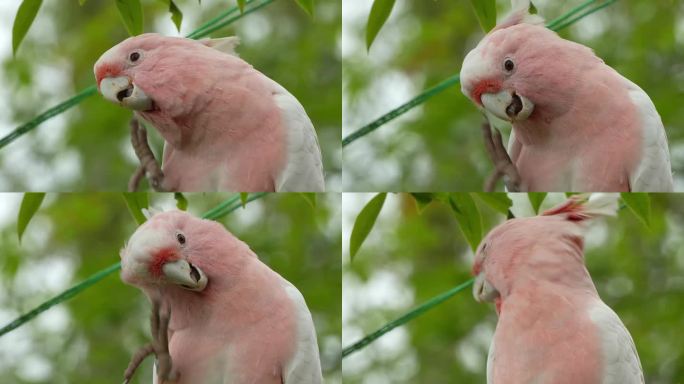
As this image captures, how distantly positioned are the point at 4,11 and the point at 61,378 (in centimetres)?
109

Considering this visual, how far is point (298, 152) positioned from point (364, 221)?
23cm

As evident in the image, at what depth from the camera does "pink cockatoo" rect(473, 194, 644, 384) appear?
54.0 inches

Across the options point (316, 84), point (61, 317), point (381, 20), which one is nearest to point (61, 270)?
point (61, 317)

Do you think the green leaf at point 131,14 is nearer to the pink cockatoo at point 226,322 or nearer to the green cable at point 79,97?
the green cable at point 79,97

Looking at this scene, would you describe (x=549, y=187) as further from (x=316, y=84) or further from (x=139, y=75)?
(x=316, y=84)

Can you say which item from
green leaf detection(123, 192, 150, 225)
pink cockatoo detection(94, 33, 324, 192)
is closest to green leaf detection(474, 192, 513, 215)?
pink cockatoo detection(94, 33, 324, 192)

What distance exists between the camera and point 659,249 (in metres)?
3.24

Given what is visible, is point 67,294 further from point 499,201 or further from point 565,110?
point 565,110

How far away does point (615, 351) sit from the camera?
1370 mm

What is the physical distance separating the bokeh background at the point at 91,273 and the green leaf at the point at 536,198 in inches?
18.0

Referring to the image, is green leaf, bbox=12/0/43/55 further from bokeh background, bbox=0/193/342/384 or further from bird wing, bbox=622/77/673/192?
bird wing, bbox=622/77/673/192

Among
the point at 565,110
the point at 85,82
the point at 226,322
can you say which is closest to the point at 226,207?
the point at 226,322

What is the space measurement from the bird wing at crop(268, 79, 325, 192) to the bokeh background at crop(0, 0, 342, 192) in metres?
0.63

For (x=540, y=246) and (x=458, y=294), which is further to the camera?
(x=458, y=294)
